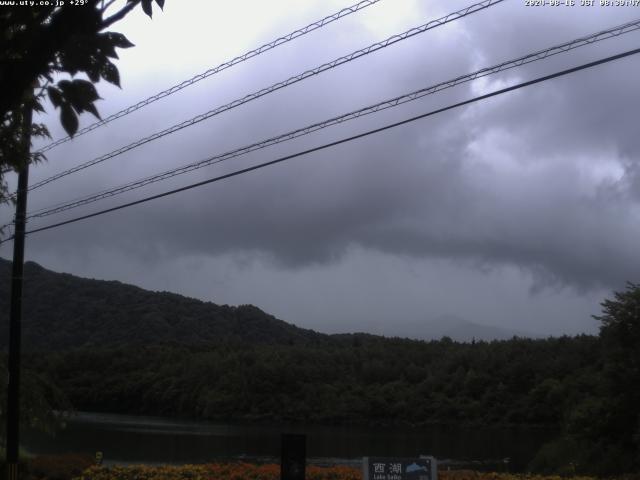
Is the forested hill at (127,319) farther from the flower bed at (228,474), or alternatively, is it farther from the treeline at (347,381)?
the flower bed at (228,474)

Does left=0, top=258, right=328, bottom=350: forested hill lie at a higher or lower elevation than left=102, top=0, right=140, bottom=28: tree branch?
higher

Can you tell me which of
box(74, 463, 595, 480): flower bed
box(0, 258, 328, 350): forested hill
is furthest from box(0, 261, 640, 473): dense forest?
box(74, 463, 595, 480): flower bed

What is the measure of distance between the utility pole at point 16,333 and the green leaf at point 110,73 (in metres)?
9.95

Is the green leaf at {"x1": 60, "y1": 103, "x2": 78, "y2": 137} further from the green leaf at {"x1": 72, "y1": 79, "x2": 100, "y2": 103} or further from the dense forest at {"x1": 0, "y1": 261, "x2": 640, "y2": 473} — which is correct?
the dense forest at {"x1": 0, "y1": 261, "x2": 640, "y2": 473}

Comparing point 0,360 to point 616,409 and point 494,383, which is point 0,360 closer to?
point 616,409

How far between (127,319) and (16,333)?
351 ft

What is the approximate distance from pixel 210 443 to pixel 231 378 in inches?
1315

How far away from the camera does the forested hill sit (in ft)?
332

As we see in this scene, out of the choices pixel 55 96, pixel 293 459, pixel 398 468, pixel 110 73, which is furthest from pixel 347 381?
pixel 55 96

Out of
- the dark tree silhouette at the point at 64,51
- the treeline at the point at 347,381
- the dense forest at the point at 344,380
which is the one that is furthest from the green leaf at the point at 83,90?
the treeline at the point at 347,381

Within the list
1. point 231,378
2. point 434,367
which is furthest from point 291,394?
point 434,367

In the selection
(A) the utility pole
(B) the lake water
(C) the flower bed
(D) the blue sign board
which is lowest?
(B) the lake water

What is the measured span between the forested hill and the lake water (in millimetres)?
51872

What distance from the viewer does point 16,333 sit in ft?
51.0
